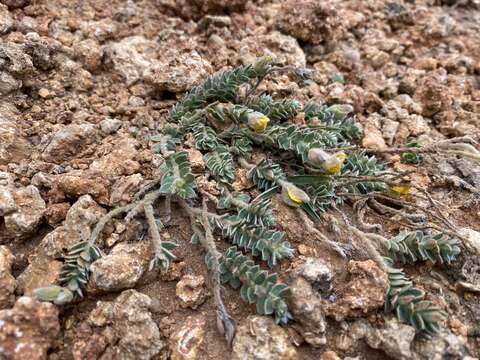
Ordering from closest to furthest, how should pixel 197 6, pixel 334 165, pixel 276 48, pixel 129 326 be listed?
1. pixel 129 326
2. pixel 334 165
3. pixel 276 48
4. pixel 197 6

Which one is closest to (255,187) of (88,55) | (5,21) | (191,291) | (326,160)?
(326,160)

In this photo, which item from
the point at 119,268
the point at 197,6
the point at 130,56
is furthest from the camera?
the point at 197,6

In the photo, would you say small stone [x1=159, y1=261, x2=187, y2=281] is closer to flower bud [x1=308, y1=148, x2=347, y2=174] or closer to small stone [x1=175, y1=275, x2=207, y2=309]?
small stone [x1=175, y1=275, x2=207, y2=309]

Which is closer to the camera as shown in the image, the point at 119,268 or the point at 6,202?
the point at 119,268

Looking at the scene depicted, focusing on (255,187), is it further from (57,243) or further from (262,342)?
(57,243)

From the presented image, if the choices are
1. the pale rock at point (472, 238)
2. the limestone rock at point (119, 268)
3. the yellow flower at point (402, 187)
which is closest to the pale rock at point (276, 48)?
the yellow flower at point (402, 187)

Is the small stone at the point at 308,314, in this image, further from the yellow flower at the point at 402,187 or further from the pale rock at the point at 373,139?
the pale rock at the point at 373,139

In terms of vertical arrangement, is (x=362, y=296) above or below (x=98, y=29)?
below
